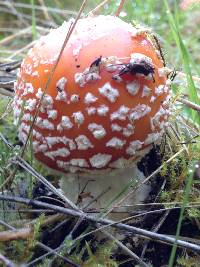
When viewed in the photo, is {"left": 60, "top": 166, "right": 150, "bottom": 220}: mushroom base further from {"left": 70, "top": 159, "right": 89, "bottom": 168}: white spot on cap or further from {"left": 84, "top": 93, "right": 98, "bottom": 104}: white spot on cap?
{"left": 84, "top": 93, "right": 98, "bottom": 104}: white spot on cap

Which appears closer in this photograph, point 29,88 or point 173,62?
point 29,88

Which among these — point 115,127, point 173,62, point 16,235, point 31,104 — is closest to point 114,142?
point 115,127

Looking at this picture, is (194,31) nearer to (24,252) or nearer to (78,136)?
(78,136)

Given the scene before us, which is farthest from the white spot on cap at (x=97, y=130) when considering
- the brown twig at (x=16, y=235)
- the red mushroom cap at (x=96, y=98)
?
the brown twig at (x=16, y=235)

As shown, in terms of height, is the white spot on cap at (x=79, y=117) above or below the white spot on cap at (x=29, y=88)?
below

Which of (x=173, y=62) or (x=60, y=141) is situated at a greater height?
(x=173, y=62)

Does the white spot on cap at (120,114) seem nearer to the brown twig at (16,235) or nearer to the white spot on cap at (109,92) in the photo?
the white spot on cap at (109,92)

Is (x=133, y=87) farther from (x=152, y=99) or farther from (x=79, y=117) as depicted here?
(x=79, y=117)
